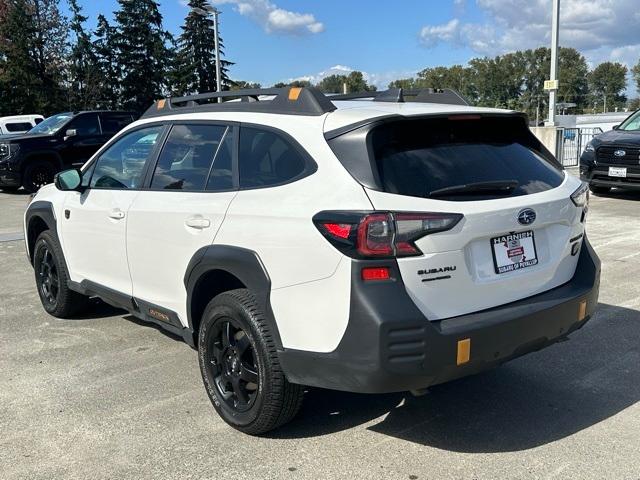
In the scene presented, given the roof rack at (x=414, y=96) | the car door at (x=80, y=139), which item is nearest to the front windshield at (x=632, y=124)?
the roof rack at (x=414, y=96)

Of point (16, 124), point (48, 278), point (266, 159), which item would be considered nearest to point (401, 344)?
point (266, 159)

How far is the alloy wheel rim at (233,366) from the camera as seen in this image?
3.35 m

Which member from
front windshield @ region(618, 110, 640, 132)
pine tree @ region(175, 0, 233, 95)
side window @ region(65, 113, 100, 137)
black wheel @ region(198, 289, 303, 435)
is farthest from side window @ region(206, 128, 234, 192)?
pine tree @ region(175, 0, 233, 95)

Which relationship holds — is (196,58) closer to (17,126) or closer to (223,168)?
(17,126)

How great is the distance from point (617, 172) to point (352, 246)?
1026cm

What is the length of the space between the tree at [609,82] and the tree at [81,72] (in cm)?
8490

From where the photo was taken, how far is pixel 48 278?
223 inches

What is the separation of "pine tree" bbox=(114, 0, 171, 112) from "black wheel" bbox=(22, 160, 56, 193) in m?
35.0

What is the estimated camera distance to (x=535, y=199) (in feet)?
10.6

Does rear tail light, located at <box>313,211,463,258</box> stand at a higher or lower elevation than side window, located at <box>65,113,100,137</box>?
lower

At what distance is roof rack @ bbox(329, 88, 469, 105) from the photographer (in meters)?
4.06

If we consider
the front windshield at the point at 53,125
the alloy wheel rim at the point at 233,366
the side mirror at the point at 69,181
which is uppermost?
the front windshield at the point at 53,125

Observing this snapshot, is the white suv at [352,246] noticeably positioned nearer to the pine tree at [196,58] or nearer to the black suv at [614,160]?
the black suv at [614,160]

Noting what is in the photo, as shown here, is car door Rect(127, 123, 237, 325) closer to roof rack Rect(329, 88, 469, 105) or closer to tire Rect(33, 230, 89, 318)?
roof rack Rect(329, 88, 469, 105)
